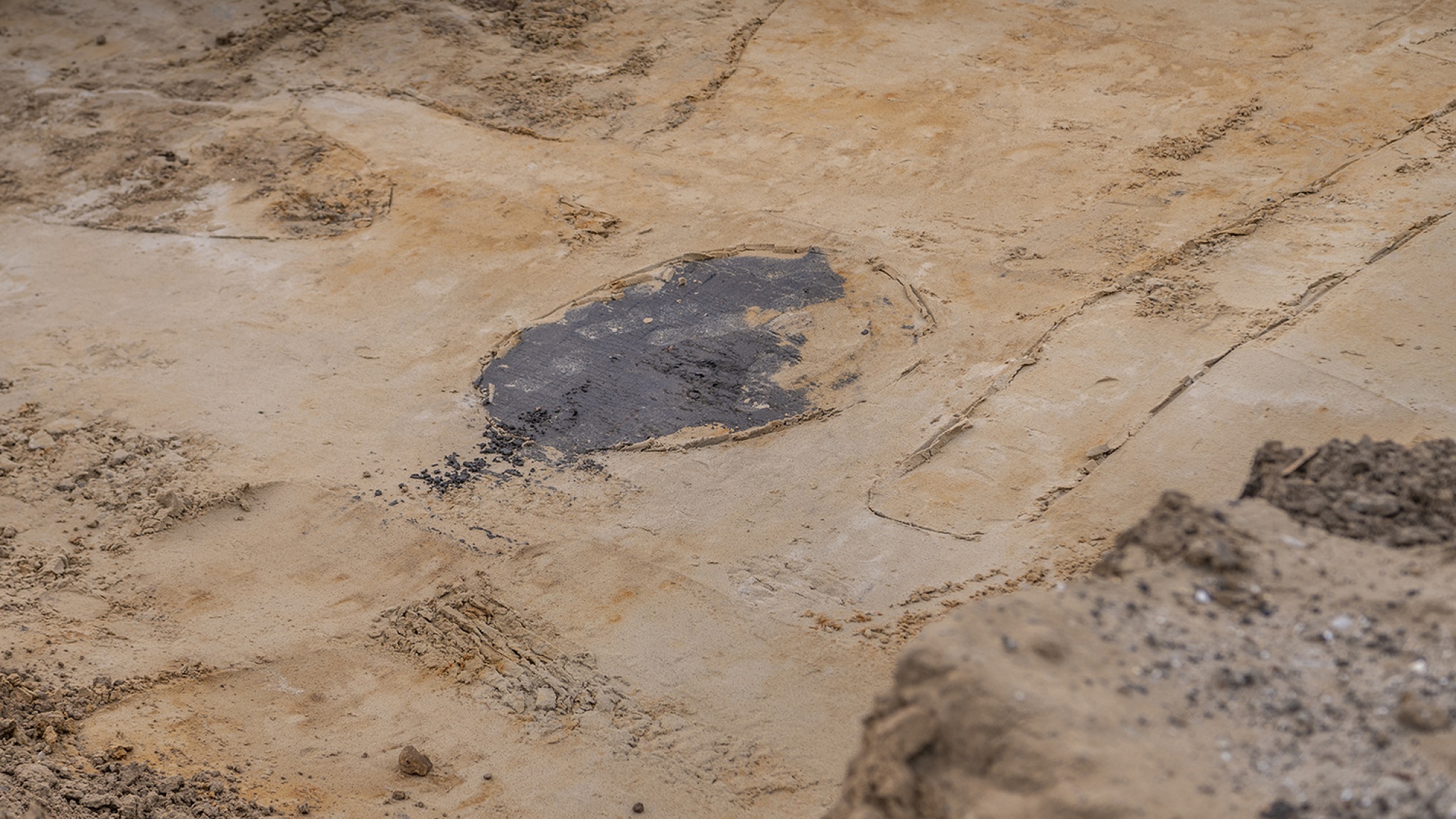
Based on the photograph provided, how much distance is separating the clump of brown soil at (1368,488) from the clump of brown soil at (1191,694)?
11cm

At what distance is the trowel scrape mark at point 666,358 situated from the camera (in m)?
7.25

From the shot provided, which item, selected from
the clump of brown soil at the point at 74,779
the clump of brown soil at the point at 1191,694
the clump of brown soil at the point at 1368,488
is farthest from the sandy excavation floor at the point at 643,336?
the clump of brown soil at the point at 1191,694

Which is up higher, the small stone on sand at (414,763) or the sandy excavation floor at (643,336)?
the sandy excavation floor at (643,336)

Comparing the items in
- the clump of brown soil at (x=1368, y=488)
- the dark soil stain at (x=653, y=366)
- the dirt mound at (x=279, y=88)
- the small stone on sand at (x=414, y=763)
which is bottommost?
the small stone on sand at (x=414, y=763)

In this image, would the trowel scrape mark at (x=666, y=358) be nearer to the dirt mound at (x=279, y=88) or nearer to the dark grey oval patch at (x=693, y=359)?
the dark grey oval patch at (x=693, y=359)

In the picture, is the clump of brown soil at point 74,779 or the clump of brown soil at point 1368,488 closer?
the clump of brown soil at point 1368,488

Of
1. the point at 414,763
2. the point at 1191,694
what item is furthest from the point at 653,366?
the point at 1191,694

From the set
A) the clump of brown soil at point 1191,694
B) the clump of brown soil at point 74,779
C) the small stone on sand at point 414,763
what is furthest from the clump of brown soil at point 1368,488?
the clump of brown soil at point 74,779

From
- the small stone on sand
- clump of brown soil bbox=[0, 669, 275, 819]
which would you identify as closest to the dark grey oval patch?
the small stone on sand

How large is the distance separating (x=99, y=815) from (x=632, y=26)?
9.15 m

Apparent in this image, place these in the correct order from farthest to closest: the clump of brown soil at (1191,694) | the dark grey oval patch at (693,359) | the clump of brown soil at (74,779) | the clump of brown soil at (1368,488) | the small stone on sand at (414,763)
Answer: the dark grey oval patch at (693,359)
the small stone on sand at (414,763)
the clump of brown soil at (74,779)
the clump of brown soil at (1368,488)
the clump of brown soil at (1191,694)

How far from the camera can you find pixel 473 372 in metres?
7.91

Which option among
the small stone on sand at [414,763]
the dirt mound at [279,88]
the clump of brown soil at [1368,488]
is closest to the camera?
the clump of brown soil at [1368,488]

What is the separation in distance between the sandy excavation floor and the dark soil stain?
11 centimetres
